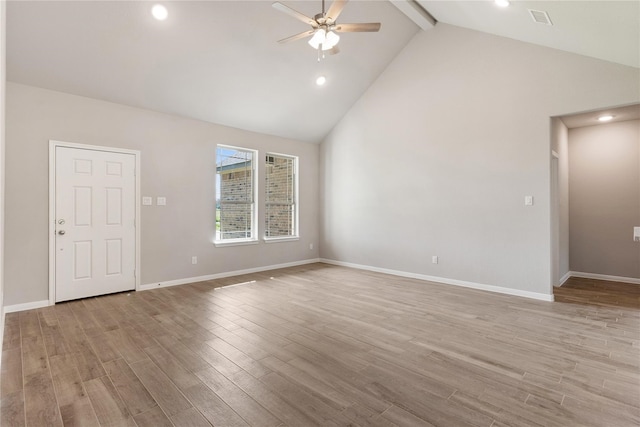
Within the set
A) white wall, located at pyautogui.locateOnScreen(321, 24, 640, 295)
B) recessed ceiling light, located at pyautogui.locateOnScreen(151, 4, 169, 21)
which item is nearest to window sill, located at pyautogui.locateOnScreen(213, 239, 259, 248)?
white wall, located at pyautogui.locateOnScreen(321, 24, 640, 295)

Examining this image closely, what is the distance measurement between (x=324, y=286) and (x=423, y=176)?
2581 millimetres

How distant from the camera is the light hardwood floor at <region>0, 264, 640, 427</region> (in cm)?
186

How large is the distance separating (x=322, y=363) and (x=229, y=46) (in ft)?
13.6

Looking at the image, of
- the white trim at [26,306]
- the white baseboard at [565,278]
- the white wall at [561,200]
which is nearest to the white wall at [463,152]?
the white wall at [561,200]

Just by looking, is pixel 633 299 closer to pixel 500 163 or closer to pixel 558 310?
pixel 558 310

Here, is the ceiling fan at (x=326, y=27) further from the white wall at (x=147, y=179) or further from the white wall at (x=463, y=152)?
the white wall at (x=147, y=179)

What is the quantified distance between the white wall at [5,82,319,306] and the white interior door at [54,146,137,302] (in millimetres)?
148

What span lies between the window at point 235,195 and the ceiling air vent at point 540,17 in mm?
4676

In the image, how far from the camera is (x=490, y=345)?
9.07ft

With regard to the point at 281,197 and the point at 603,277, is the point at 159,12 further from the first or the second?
the point at 603,277

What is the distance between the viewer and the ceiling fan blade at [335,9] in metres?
2.76

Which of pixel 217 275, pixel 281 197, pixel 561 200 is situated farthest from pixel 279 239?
pixel 561 200

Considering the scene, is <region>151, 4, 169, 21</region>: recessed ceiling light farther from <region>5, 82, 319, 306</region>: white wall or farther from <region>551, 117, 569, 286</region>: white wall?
<region>551, 117, 569, 286</region>: white wall

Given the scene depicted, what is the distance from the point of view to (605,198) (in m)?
5.31
